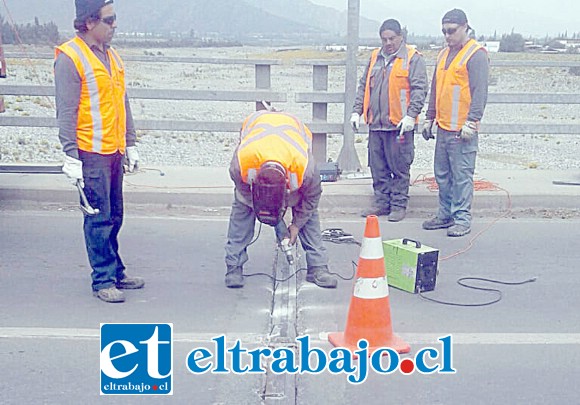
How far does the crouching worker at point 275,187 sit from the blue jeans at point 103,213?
0.83 meters

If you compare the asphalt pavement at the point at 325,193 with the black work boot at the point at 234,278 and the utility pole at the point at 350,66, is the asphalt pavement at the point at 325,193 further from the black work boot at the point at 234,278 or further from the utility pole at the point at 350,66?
the black work boot at the point at 234,278

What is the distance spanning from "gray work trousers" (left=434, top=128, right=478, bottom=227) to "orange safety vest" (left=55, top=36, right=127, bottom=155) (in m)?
3.33

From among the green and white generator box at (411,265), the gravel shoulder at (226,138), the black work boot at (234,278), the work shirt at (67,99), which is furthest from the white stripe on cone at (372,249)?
the gravel shoulder at (226,138)

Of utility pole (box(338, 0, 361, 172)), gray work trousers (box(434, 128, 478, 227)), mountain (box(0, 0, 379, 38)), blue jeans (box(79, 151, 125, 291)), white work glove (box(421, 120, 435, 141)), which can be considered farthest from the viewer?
mountain (box(0, 0, 379, 38))

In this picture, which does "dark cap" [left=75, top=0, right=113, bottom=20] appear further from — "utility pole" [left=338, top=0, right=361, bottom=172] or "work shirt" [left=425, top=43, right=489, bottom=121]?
"utility pole" [left=338, top=0, right=361, bottom=172]

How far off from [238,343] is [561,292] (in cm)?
257

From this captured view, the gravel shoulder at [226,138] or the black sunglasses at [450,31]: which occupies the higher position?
the black sunglasses at [450,31]

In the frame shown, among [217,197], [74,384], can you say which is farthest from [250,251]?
[74,384]

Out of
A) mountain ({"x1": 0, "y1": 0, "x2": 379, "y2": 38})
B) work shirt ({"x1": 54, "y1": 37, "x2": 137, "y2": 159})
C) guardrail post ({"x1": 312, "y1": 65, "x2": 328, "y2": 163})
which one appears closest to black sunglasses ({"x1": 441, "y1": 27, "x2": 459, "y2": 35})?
guardrail post ({"x1": 312, "y1": 65, "x2": 328, "y2": 163})

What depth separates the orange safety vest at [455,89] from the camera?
7633 millimetres

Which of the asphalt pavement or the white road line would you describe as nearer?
the white road line

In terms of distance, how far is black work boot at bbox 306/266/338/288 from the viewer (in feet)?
20.6

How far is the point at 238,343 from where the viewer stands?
516cm

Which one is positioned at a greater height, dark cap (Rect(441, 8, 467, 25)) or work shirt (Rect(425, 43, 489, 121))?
dark cap (Rect(441, 8, 467, 25))
